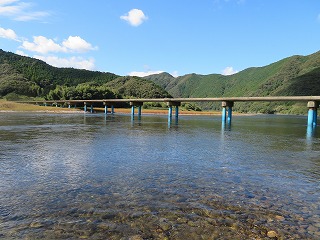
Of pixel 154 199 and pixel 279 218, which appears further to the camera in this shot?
pixel 154 199

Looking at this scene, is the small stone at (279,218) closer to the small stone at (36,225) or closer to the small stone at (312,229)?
the small stone at (312,229)

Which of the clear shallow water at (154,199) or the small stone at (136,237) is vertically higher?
the small stone at (136,237)

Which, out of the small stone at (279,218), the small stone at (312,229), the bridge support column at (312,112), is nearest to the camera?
the small stone at (312,229)

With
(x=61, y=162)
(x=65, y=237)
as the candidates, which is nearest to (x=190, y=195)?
(x=65, y=237)

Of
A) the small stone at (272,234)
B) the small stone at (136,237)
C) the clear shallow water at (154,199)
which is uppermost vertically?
the small stone at (136,237)

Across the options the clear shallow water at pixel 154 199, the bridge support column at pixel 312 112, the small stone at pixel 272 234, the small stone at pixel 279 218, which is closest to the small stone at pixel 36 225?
the clear shallow water at pixel 154 199

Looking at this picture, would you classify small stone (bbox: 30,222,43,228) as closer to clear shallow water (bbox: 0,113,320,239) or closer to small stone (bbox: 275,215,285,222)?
clear shallow water (bbox: 0,113,320,239)

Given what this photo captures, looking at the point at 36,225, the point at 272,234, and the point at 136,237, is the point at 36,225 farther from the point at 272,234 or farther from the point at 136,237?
the point at 272,234

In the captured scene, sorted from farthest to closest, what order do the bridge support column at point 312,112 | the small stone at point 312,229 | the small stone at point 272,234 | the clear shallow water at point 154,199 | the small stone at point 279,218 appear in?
the bridge support column at point 312,112, the small stone at point 279,218, the small stone at point 312,229, the clear shallow water at point 154,199, the small stone at point 272,234

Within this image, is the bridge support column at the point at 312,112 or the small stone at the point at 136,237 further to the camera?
the bridge support column at the point at 312,112

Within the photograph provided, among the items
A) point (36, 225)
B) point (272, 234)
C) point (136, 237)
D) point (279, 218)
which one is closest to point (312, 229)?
point (279, 218)

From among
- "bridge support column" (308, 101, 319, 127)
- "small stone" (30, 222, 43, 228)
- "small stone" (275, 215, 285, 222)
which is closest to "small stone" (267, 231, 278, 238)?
"small stone" (275, 215, 285, 222)

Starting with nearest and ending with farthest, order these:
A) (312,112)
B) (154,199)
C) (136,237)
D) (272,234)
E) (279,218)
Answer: (136,237) < (272,234) < (279,218) < (154,199) < (312,112)

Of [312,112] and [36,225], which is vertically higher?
[312,112]
